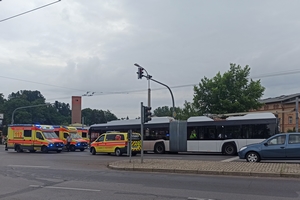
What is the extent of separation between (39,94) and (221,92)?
101246 millimetres

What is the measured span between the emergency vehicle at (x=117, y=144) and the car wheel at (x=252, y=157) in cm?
1010

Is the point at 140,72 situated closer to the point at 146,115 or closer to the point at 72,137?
the point at 146,115

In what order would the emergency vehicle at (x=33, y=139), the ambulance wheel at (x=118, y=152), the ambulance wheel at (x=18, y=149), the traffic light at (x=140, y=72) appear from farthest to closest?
the ambulance wheel at (x=18, y=149), the emergency vehicle at (x=33, y=139), the traffic light at (x=140, y=72), the ambulance wheel at (x=118, y=152)

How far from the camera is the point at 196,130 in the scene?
2936 centimetres

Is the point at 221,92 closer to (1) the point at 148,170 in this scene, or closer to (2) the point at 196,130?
(2) the point at 196,130

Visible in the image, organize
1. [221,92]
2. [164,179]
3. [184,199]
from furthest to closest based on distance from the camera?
[221,92]
[164,179]
[184,199]

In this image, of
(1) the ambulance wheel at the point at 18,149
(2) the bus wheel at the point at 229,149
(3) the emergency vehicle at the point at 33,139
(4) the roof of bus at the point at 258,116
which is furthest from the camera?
(1) the ambulance wheel at the point at 18,149

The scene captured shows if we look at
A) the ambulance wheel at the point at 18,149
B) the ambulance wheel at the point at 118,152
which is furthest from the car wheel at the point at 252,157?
the ambulance wheel at the point at 18,149

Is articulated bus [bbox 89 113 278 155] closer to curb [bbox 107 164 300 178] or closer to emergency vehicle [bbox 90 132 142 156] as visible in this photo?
emergency vehicle [bbox 90 132 142 156]

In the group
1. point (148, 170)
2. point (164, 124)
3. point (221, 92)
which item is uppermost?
point (221, 92)

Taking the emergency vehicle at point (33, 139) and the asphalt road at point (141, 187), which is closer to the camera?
the asphalt road at point (141, 187)

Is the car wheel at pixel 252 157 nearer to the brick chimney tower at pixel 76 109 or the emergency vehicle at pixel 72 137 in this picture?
the emergency vehicle at pixel 72 137

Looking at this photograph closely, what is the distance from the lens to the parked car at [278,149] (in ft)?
58.0

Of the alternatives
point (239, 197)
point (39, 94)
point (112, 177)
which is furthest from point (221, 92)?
point (39, 94)
